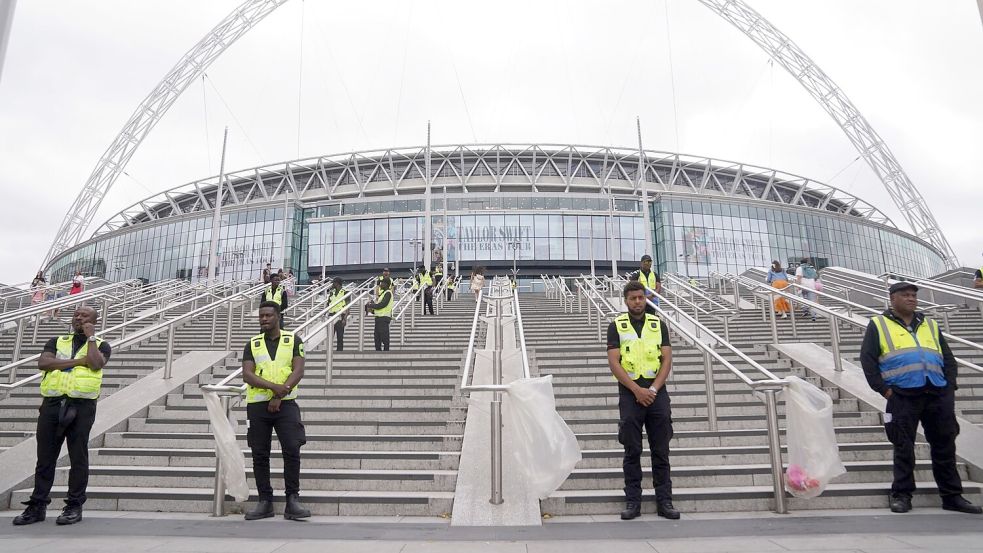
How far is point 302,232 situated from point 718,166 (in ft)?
139

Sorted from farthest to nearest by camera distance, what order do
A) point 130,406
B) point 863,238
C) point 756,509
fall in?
point 863,238
point 130,406
point 756,509

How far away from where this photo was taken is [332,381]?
729cm

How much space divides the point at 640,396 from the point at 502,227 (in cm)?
4214

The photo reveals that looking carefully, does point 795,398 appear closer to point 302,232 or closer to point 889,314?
point 889,314

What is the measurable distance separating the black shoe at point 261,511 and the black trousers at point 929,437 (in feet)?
15.1

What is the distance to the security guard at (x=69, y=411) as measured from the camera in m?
4.11

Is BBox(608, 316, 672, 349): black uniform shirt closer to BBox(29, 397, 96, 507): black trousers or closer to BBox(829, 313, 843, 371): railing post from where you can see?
BBox(829, 313, 843, 371): railing post

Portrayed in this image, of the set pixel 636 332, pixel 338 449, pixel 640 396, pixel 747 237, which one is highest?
pixel 747 237

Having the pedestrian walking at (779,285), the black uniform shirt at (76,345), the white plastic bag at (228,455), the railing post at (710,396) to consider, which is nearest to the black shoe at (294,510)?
the white plastic bag at (228,455)

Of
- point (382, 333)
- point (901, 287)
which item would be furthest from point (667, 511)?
point (382, 333)

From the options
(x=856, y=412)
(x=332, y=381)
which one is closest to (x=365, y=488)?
(x=332, y=381)

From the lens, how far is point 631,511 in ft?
12.9

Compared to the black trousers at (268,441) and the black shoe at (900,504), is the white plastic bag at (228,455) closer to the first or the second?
the black trousers at (268,441)

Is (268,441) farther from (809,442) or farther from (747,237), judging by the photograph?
(747,237)
